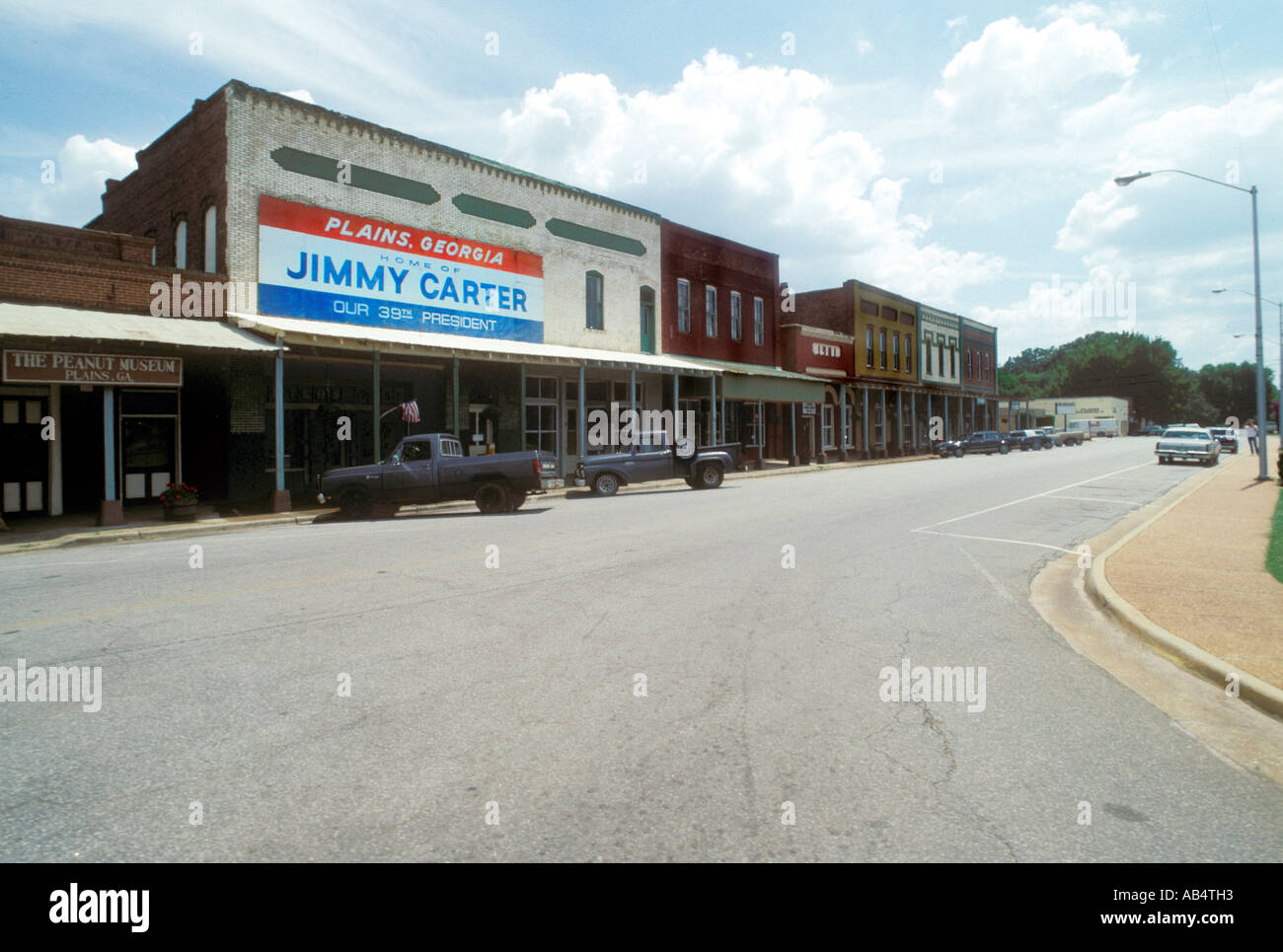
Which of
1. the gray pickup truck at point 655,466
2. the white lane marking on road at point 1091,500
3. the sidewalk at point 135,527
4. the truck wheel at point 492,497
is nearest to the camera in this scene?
the sidewalk at point 135,527

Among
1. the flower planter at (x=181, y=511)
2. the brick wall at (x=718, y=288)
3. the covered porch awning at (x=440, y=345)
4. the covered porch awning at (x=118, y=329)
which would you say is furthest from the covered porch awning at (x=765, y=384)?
the flower planter at (x=181, y=511)

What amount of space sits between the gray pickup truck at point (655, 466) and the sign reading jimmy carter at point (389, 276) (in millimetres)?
5570

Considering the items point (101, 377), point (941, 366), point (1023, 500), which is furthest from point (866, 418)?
point (101, 377)

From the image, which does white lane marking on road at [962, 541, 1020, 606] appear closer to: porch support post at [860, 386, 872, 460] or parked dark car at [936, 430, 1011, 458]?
porch support post at [860, 386, 872, 460]

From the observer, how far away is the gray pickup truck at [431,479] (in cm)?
1625

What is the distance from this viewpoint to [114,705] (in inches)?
194

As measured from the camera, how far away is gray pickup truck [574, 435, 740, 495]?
858 inches

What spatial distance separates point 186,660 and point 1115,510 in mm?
18322

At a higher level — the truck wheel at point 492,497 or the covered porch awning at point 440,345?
the covered porch awning at point 440,345

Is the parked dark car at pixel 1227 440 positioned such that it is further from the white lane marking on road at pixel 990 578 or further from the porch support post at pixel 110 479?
the porch support post at pixel 110 479

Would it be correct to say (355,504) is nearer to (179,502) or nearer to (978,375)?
(179,502)

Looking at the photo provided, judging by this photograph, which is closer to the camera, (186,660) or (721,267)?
(186,660)
